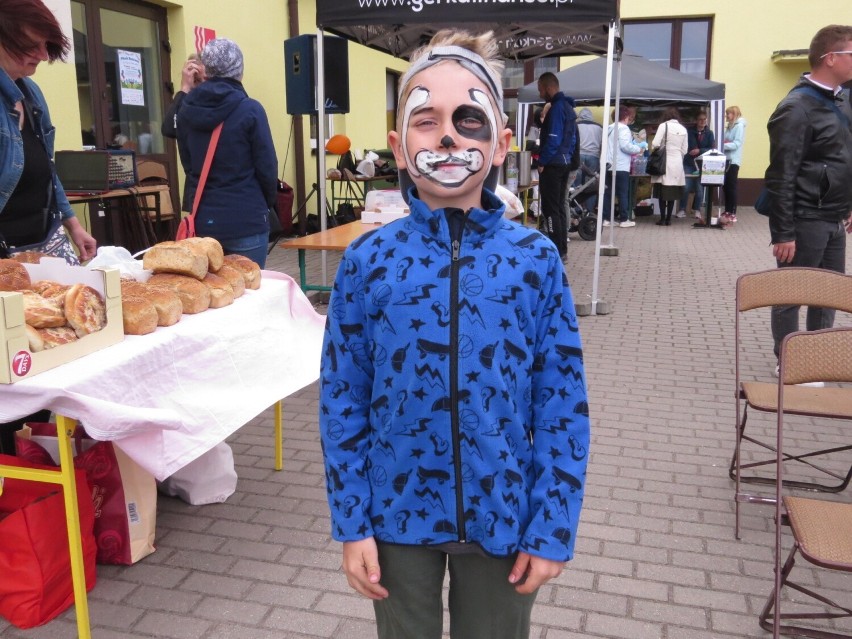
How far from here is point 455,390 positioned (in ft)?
4.87

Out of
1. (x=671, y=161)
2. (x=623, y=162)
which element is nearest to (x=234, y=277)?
(x=623, y=162)

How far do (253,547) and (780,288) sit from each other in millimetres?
2562

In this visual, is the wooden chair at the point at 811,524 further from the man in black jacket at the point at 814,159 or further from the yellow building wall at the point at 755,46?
the yellow building wall at the point at 755,46

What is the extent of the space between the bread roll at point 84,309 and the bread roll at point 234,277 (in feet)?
2.38

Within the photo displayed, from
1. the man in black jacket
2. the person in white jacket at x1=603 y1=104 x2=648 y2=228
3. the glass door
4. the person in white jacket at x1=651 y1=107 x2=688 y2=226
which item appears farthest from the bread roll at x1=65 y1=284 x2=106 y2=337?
the person in white jacket at x1=651 y1=107 x2=688 y2=226

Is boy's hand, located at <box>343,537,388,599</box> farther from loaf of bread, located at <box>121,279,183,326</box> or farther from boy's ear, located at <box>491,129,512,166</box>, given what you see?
loaf of bread, located at <box>121,279,183,326</box>

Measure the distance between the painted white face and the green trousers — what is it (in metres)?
0.73

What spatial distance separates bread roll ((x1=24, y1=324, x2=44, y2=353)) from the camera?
2.18 metres

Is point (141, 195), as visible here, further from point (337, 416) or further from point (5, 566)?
point (337, 416)

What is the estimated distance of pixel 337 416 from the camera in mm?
1543

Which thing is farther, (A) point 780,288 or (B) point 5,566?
(A) point 780,288

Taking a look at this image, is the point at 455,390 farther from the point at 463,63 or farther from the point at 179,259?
the point at 179,259

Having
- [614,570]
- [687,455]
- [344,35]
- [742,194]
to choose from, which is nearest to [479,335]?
[614,570]

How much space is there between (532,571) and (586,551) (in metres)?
1.65
